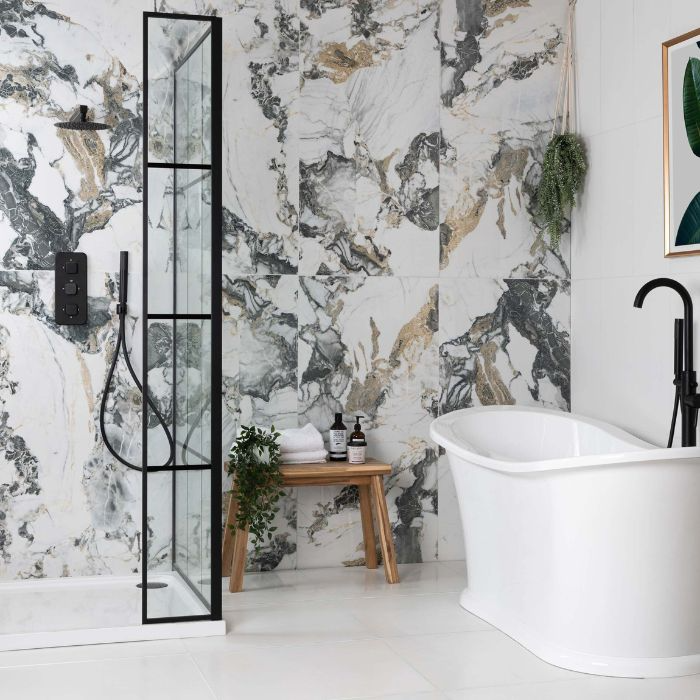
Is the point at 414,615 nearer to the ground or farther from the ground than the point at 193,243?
nearer to the ground

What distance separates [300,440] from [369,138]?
146 centimetres

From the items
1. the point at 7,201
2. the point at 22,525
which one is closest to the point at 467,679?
the point at 22,525

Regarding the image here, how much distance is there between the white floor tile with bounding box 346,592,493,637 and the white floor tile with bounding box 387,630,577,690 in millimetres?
86

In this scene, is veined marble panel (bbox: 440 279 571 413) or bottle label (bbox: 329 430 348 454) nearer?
bottle label (bbox: 329 430 348 454)

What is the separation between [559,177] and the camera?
4.51 m

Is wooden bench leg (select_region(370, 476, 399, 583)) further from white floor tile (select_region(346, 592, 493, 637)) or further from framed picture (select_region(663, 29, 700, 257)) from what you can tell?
framed picture (select_region(663, 29, 700, 257))

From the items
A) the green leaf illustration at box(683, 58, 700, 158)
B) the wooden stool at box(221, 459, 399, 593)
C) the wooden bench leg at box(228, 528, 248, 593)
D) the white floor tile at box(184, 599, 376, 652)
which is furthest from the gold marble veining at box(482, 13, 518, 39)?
the white floor tile at box(184, 599, 376, 652)

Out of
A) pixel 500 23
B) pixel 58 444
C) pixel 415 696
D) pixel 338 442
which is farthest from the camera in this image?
pixel 500 23

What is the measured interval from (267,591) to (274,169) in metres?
1.88

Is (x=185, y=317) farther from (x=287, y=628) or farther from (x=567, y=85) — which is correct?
(x=567, y=85)

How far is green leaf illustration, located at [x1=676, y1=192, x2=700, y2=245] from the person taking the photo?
3.80 meters

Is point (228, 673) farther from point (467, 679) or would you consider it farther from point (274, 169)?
point (274, 169)

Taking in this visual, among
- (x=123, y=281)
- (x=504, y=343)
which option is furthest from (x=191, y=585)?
(x=504, y=343)

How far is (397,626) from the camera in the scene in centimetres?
356
